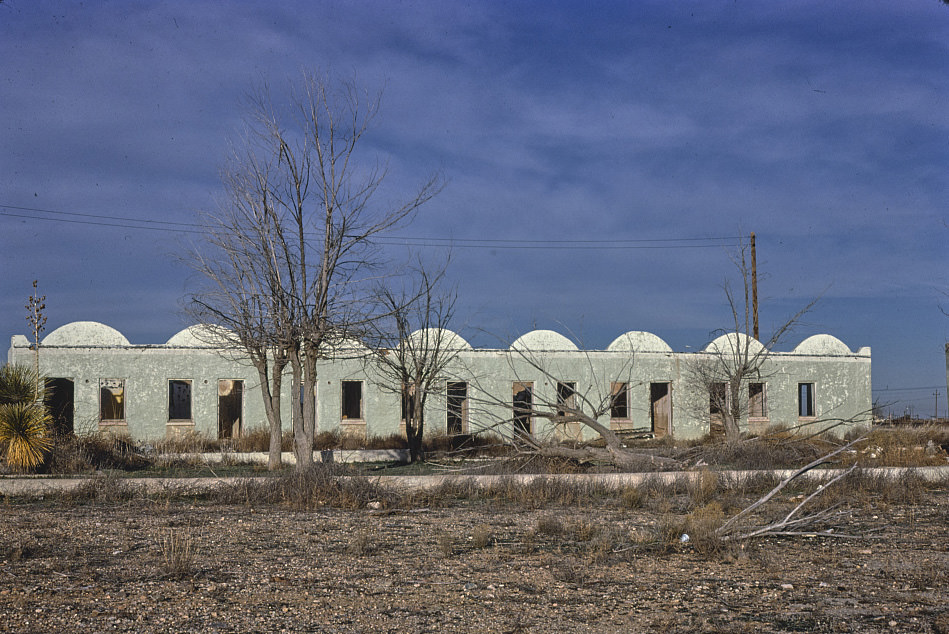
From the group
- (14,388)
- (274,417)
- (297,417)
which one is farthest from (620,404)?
(14,388)

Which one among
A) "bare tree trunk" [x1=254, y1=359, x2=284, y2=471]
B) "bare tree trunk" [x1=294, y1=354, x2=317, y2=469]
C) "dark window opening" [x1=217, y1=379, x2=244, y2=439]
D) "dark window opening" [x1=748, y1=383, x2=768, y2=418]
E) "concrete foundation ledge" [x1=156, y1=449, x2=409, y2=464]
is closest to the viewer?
"bare tree trunk" [x1=294, y1=354, x2=317, y2=469]

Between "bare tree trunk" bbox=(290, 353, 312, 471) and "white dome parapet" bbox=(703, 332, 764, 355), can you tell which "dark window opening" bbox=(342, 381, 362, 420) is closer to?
"bare tree trunk" bbox=(290, 353, 312, 471)

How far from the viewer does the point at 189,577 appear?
6.85 meters

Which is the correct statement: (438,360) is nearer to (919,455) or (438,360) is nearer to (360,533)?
(919,455)

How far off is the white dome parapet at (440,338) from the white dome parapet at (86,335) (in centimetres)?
874

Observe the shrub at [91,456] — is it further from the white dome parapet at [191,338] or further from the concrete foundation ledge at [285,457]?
the white dome parapet at [191,338]

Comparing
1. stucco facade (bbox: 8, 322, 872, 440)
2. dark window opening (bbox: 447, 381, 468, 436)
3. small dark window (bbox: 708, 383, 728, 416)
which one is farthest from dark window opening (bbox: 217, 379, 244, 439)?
small dark window (bbox: 708, 383, 728, 416)

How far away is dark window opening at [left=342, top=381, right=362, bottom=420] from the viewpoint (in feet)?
88.9

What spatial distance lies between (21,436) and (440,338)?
12018 millimetres

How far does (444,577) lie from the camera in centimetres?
712

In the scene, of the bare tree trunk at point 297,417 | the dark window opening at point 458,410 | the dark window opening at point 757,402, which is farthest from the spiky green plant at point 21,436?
the dark window opening at point 757,402

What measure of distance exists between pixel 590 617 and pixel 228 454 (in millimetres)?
14965

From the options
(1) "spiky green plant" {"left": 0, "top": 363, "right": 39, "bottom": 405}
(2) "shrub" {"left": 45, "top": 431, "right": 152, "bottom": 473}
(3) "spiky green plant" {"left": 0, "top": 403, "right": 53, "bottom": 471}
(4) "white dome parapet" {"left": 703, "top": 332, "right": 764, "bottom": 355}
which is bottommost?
(2) "shrub" {"left": 45, "top": 431, "right": 152, "bottom": 473}

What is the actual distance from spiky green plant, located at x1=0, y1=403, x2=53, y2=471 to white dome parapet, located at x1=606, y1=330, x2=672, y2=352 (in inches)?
718
